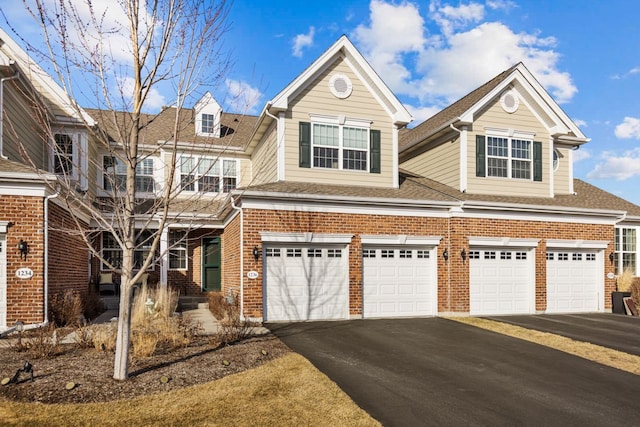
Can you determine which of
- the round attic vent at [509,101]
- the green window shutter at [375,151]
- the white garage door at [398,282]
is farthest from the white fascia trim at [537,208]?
the round attic vent at [509,101]

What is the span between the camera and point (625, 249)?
2097 cm

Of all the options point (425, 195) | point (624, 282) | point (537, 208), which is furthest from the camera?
point (624, 282)

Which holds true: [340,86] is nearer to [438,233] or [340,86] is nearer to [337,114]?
[337,114]

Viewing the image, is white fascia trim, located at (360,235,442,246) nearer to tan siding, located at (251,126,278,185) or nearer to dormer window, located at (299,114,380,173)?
dormer window, located at (299,114,380,173)

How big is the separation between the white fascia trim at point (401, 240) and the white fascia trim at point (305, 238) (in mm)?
635

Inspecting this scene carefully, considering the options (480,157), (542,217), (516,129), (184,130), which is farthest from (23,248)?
(516,129)

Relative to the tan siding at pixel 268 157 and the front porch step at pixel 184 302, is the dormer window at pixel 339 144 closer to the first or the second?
the tan siding at pixel 268 157

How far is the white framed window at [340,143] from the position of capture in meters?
15.9

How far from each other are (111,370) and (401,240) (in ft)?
31.1

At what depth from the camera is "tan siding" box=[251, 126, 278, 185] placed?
15922 mm

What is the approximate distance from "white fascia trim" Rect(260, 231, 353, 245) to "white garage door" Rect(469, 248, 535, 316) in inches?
181

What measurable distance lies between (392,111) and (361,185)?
3044mm

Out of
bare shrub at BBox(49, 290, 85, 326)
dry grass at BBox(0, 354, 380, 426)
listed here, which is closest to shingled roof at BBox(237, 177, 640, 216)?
bare shrub at BBox(49, 290, 85, 326)

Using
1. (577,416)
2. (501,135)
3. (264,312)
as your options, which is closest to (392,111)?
(501,135)
